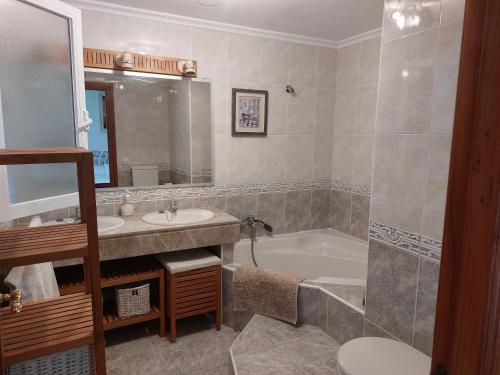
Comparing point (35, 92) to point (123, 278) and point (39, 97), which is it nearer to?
point (39, 97)

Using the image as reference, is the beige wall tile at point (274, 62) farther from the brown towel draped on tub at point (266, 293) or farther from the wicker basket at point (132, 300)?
the wicker basket at point (132, 300)

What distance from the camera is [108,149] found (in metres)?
2.73

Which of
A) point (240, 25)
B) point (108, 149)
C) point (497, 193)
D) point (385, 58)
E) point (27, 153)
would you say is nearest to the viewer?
point (497, 193)

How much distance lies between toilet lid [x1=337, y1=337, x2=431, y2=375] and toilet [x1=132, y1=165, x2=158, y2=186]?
6.52ft

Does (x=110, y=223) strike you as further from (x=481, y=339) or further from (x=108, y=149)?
(x=481, y=339)

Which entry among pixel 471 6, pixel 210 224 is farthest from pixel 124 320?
pixel 471 6

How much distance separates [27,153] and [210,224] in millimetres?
1900

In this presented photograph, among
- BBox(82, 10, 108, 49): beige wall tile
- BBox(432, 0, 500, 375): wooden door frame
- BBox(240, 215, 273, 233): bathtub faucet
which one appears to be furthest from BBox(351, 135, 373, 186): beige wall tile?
BBox(432, 0, 500, 375): wooden door frame

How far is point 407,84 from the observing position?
1.65 m

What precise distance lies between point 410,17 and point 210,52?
5.77 ft

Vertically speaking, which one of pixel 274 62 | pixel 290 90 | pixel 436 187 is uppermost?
pixel 274 62

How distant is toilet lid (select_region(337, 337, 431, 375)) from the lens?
1425mm

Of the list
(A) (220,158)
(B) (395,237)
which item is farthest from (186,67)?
(B) (395,237)

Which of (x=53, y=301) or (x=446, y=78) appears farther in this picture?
(x=446, y=78)
